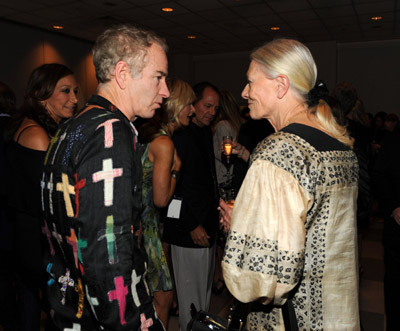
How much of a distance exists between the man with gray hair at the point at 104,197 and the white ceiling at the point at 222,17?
5.13m

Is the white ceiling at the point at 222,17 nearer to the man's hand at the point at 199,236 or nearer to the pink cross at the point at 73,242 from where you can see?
the man's hand at the point at 199,236

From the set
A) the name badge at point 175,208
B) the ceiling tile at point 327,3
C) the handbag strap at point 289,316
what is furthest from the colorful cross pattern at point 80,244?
the ceiling tile at point 327,3

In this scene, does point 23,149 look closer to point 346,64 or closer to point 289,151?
point 289,151

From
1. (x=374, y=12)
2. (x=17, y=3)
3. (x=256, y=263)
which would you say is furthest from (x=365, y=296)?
(x=17, y=3)

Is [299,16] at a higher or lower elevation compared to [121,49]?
higher

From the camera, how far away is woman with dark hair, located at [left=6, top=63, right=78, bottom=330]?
75.2 inches

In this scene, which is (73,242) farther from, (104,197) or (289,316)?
(289,316)

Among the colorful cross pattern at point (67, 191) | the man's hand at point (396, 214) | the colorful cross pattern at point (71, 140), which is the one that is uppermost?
the colorful cross pattern at point (71, 140)

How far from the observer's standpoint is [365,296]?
3330mm

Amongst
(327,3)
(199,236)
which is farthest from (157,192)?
(327,3)

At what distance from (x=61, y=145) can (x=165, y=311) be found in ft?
4.99

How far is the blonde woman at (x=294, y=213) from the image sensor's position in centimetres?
101

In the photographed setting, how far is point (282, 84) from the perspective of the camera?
1.18m

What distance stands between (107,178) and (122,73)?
370 mm
